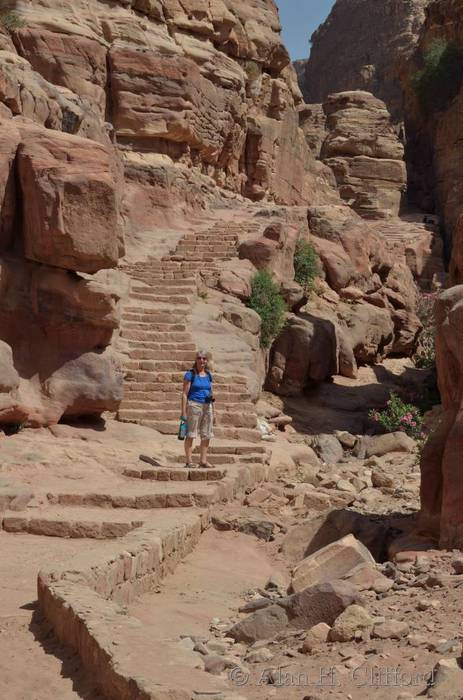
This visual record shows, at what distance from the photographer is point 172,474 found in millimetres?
9195

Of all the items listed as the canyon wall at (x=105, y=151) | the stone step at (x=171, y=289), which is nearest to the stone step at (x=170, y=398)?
the canyon wall at (x=105, y=151)

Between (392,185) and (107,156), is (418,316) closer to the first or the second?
(392,185)

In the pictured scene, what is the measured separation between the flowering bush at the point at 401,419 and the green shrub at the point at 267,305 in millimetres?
2496

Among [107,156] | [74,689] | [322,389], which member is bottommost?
[74,689]

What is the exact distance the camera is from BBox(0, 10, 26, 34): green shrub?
19328mm

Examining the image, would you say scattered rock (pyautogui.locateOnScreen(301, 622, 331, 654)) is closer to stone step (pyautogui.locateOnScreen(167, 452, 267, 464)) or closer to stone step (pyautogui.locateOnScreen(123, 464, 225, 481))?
stone step (pyautogui.locateOnScreen(123, 464, 225, 481))

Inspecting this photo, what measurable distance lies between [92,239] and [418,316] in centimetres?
1532

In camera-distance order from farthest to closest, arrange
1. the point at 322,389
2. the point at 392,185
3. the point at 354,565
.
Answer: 1. the point at 392,185
2. the point at 322,389
3. the point at 354,565

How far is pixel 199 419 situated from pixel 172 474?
704mm

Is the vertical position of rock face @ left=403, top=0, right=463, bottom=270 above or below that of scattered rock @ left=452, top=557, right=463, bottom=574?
above

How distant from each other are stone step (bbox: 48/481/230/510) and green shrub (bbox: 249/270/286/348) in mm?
7707

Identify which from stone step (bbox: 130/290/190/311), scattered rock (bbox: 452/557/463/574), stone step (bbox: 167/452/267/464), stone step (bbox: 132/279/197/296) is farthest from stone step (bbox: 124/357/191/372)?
scattered rock (bbox: 452/557/463/574)


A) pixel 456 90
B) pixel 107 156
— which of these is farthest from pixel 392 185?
pixel 107 156

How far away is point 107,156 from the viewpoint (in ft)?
33.9
